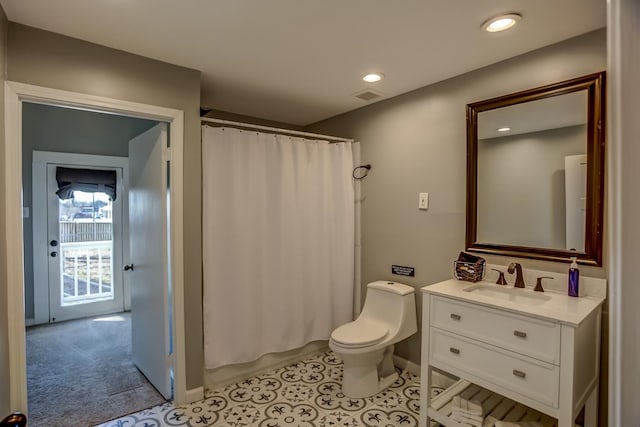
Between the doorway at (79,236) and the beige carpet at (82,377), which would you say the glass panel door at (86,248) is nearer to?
the doorway at (79,236)

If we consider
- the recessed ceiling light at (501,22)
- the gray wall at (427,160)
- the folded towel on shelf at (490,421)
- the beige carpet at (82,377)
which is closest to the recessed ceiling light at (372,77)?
the gray wall at (427,160)

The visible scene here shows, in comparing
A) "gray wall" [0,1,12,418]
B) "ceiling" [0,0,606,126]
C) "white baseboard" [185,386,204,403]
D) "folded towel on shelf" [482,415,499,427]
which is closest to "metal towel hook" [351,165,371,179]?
"ceiling" [0,0,606,126]

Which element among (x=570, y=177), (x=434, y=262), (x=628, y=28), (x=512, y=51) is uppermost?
(x=512, y=51)

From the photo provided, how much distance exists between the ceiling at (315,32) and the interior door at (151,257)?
0.62 metres

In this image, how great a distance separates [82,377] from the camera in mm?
2664

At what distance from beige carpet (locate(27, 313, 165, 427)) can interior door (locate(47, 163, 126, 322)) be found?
1.29ft

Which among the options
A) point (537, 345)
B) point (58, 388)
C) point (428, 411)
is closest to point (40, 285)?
point (58, 388)

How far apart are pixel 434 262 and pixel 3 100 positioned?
272 cm

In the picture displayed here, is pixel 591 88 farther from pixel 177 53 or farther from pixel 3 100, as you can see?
A: pixel 3 100

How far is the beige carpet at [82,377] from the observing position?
2197 millimetres

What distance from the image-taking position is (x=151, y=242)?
244 centimetres

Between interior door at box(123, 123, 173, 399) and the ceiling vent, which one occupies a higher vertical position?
the ceiling vent

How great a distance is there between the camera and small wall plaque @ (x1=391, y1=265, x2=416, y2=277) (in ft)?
8.84

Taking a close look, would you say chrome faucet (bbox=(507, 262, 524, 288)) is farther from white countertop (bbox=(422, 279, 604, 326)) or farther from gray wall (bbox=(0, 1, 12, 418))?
gray wall (bbox=(0, 1, 12, 418))
